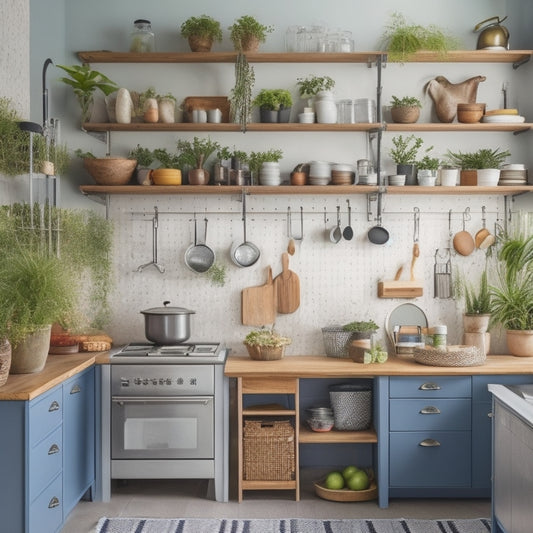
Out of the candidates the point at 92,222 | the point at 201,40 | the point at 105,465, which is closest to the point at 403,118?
the point at 201,40

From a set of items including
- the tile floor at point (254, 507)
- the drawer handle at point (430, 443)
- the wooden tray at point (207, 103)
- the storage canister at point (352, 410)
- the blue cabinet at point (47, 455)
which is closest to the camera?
the blue cabinet at point (47, 455)

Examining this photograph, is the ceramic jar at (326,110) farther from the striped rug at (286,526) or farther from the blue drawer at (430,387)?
the striped rug at (286,526)

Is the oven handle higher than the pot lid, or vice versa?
the pot lid

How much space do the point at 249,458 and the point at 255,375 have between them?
1.61 ft

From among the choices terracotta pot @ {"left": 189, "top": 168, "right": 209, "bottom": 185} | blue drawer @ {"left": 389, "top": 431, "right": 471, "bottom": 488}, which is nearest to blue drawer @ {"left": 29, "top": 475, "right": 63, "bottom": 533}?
blue drawer @ {"left": 389, "top": 431, "right": 471, "bottom": 488}

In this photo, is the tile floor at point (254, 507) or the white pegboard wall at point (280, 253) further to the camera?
the white pegboard wall at point (280, 253)

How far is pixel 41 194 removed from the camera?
160 inches

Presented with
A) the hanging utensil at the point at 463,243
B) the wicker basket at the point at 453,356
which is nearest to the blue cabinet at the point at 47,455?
the wicker basket at the point at 453,356

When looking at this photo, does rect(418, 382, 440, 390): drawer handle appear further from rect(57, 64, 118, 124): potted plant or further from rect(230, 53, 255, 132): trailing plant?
rect(57, 64, 118, 124): potted plant

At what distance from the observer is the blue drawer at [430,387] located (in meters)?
4.12

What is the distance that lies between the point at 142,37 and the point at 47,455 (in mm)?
2688

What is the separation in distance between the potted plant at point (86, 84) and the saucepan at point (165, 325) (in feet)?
4.32

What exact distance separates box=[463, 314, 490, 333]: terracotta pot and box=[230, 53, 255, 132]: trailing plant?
1867 mm

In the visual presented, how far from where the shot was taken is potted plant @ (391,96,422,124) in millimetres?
4609
